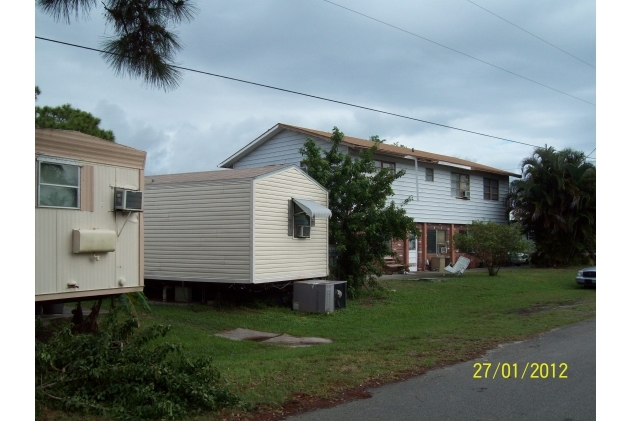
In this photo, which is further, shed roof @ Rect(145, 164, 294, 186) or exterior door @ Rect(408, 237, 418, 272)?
exterior door @ Rect(408, 237, 418, 272)

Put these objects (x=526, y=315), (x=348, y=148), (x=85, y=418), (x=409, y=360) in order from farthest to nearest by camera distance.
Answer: (x=348, y=148), (x=526, y=315), (x=409, y=360), (x=85, y=418)

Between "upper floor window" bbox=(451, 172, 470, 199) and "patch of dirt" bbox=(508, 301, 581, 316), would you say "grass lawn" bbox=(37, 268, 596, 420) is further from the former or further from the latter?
"upper floor window" bbox=(451, 172, 470, 199)

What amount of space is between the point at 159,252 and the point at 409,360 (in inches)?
351

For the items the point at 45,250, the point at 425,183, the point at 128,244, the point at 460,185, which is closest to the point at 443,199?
the point at 425,183

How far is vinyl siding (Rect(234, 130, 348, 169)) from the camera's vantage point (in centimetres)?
2498

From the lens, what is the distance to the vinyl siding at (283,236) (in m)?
14.8

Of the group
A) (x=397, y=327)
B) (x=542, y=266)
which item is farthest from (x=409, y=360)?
(x=542, y=266)

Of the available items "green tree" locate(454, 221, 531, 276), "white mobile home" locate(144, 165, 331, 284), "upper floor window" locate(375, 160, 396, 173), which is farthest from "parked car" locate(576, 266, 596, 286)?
"white mobile home" locate(144, 165, 331, 284)

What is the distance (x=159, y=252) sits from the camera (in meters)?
16.1

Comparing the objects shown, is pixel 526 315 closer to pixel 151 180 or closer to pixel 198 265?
pixel 198 265

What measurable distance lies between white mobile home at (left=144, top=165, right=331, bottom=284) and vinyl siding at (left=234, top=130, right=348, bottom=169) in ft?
26.8

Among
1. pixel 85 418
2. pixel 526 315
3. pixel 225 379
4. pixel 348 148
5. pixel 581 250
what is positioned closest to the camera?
pixel 85 418

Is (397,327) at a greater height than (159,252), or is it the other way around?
(159,252)

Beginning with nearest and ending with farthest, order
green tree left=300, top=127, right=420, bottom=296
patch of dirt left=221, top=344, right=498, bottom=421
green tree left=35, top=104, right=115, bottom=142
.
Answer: patch of dirt left=221, top=344, right=498, bottom=421
green tree left=300, top=127, right=420, bottom=296
green tree left=35, top=104, right=115, bottom=142
